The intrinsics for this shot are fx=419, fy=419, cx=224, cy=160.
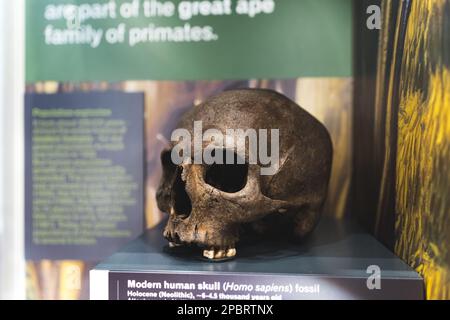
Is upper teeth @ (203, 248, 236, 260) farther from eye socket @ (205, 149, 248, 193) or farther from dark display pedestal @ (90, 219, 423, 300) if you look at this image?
eye socket @ (205, 149, 248, 193)

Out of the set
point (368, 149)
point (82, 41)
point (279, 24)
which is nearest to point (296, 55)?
point (279, 24)

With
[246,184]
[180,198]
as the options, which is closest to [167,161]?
[180,198]

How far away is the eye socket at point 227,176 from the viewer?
111cm

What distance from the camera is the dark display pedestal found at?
0.96 m

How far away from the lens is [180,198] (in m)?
1.13

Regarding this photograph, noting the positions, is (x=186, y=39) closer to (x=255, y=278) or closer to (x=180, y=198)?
(x=180, y=198)

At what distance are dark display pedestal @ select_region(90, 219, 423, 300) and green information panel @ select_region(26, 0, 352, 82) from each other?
0.58m

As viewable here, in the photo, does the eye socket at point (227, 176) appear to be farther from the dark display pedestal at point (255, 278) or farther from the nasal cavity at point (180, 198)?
the dark display pedestal at point (255, 278)

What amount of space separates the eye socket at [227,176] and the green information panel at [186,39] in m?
0.34

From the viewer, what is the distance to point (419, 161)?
986 millimetres

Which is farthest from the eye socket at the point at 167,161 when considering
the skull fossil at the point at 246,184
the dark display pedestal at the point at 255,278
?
the dark display pedestal at the point at 255,278

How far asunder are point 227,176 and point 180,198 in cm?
14

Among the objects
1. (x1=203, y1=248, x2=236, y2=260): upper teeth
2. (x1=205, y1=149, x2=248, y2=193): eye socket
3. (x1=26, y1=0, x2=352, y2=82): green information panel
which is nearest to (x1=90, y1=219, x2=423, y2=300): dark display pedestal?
(x1=203, y1=248, x2=236, y2=260): upper teeth
